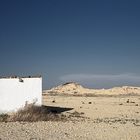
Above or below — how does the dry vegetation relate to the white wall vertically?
below

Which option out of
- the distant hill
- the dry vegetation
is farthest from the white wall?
the distant hill

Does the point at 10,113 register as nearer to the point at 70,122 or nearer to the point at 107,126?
the point at 70,122

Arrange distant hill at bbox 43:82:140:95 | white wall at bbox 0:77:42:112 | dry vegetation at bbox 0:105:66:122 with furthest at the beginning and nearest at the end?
distant hill at bbox 43:82:140:95, white wall at bbox 0:77:42:112, dry vegetation at bbox 0:105:66:122

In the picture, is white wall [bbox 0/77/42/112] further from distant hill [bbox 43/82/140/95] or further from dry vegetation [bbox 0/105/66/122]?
distant hill [bbox 43/82/140/95]

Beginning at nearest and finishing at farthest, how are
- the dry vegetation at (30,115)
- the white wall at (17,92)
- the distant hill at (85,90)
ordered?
the dry vegetation at (30,115) < the white wall at (17,92) < the distant hill at (85,90)

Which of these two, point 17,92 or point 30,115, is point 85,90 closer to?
point 17,92

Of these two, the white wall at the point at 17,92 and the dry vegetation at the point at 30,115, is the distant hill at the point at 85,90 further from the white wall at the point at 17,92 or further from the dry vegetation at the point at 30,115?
the dry vegetation at the point at 30,115

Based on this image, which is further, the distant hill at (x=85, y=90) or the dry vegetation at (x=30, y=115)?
the distant hill at (x=85, y=90)

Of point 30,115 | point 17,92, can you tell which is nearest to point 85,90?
point 17,92

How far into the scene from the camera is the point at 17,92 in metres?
27.7

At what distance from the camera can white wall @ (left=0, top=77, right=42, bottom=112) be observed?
87.0 feet

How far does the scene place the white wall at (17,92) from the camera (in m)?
26.5

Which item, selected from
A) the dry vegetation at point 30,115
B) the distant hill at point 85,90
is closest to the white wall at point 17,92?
the dry vegetation at point 30,115

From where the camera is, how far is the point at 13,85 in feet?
89.8
